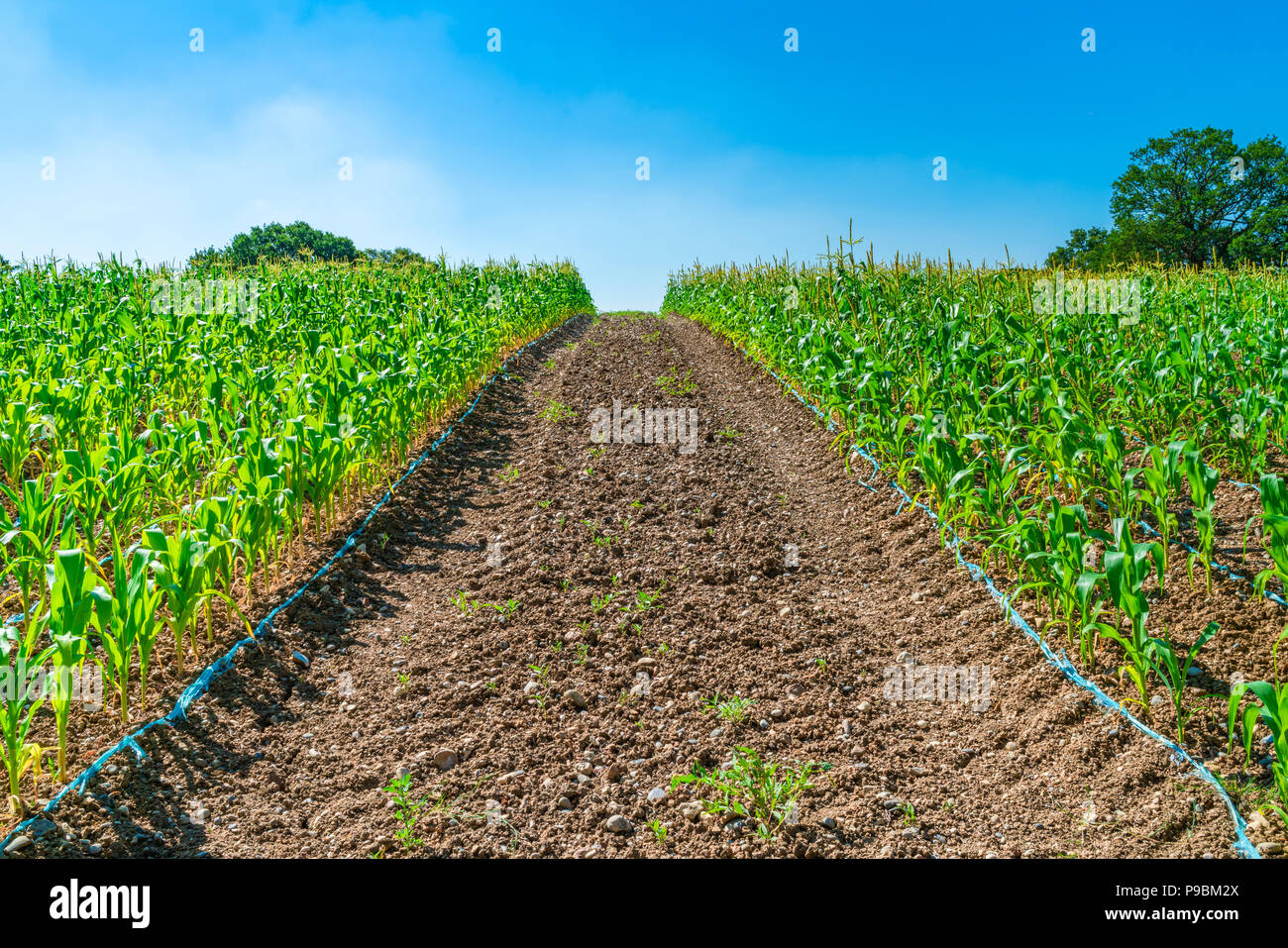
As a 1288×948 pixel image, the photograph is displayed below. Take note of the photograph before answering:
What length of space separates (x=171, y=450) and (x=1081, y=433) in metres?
5.18

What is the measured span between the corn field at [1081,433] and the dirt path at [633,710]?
376mm

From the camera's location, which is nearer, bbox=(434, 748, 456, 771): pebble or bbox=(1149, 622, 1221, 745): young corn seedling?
bbox=(1149, 622, 1221, 745): young corn seedling

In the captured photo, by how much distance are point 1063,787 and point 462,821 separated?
7.31 feet

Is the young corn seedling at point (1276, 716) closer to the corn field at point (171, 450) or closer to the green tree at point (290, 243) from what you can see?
the corn field at point (171, 450)

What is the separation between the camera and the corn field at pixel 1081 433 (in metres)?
3.23

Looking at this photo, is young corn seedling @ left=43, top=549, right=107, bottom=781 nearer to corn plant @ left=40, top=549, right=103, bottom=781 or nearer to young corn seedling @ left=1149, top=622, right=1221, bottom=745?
corn plant @ left=40, top=549, right=103, bottom=781

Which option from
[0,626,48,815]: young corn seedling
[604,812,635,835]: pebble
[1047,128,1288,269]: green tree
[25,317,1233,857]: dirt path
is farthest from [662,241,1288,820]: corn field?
[1047,128,1288,269]: green tree

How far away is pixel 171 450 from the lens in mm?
4312

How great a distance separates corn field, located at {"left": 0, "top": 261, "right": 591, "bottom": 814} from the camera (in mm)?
2967

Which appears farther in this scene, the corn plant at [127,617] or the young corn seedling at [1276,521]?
the young corn seedling at [1276,521]

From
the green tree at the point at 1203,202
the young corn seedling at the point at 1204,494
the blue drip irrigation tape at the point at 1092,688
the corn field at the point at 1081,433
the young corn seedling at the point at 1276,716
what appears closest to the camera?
the young corn seedling at the point at 1276,716

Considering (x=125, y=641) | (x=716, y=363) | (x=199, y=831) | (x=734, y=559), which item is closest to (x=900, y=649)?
(x=734, y=559)

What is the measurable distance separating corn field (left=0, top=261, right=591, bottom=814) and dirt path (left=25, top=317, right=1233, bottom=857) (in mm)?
421

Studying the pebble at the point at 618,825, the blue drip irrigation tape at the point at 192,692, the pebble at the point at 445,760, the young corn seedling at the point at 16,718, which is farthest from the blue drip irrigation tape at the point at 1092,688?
the young corn seedling at the point at 16,718
